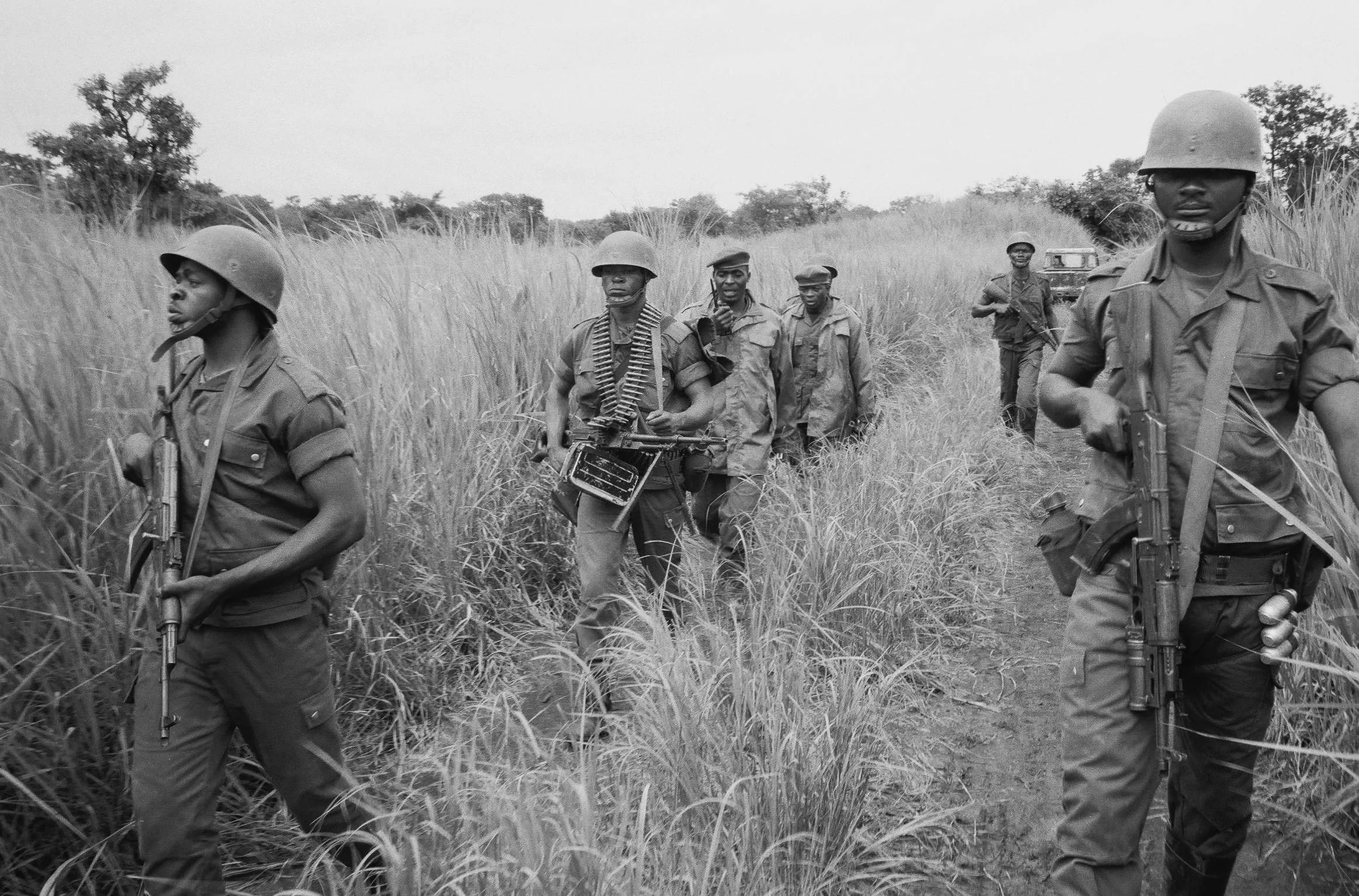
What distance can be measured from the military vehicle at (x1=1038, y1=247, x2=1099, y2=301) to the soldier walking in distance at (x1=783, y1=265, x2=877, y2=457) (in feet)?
41.5

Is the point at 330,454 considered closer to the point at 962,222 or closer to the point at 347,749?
the point at 347,749

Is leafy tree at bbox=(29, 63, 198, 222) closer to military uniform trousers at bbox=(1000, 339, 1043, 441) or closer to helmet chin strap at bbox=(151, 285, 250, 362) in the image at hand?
helmet chin strap at bbox=(151, 285, 250, 362)

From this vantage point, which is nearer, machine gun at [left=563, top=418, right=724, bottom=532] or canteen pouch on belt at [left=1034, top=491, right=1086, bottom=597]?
canteen pouch on belt at [left=1034, top=491, right=1086, bottom=597]

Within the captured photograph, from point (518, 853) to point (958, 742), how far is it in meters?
2.13

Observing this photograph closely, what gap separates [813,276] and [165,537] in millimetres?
5398

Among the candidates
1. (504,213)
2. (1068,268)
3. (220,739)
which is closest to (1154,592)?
(220,739)

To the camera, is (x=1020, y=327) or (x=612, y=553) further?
(x=1020, y=327)

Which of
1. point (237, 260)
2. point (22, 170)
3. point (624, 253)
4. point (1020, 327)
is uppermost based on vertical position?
point (22, 170)

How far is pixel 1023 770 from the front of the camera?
3.71 meters

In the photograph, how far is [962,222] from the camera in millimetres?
35438

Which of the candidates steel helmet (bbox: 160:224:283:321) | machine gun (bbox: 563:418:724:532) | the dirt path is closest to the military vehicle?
the dirt path

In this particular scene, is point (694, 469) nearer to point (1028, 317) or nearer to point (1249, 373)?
point (1249, 373)

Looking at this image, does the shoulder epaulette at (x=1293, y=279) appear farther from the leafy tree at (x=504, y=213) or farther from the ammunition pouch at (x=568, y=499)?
the leafy tree at (x=504, y=213)

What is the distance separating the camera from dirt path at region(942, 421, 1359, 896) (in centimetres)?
300
